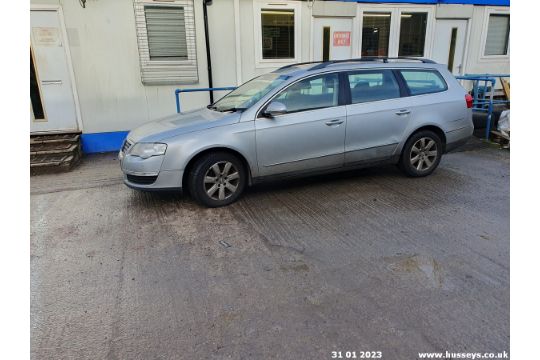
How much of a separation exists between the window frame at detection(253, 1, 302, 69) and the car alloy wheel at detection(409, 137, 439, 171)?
4.30 metres

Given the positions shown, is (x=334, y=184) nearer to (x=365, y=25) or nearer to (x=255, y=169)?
(x=255, y=169)

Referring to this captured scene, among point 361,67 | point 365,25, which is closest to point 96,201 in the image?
point 361,67

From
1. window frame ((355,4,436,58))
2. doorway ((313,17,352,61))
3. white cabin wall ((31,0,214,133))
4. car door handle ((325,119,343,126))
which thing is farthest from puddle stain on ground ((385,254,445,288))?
window frame ((355,4,436,58))

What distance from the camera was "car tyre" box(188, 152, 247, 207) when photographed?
419 cm

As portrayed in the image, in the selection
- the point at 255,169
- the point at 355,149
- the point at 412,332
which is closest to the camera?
the point at 412,332

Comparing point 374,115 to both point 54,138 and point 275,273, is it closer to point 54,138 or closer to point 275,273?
point 275,273

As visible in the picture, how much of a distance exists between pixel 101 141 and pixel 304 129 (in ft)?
16.5

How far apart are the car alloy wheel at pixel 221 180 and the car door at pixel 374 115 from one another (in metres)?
1.57

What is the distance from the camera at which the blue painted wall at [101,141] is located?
7344mm

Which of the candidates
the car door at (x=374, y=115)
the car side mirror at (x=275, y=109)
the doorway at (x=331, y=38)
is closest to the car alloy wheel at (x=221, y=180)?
the car side mirror at (x=275, y=109)

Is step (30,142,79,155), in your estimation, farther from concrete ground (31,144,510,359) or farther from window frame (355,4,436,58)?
window frame (355,4,436,58)

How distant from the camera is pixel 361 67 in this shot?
4793 millimetres

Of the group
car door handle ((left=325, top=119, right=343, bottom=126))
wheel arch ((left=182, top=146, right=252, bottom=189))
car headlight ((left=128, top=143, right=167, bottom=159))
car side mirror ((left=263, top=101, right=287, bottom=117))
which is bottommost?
wheel arch ((left=182, top=146, right=252, bottom=189))

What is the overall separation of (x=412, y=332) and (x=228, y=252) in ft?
5.73
